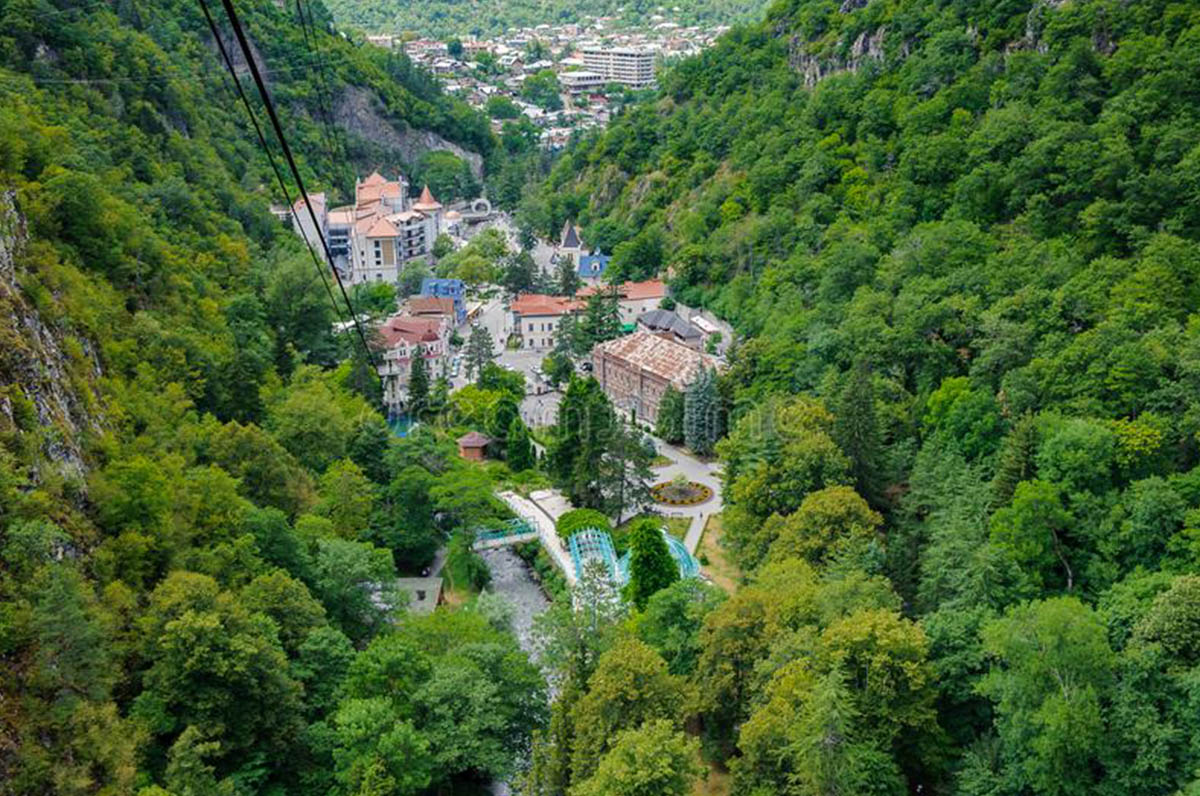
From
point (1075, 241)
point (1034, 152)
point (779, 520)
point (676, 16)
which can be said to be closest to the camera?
point (779, 520)

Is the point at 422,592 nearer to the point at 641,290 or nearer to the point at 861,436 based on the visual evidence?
the point at 861,436

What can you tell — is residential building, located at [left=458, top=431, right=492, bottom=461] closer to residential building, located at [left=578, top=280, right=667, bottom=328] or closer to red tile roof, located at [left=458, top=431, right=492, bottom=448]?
red tile roof, located at [left=458, top=431, right=492, bottom=448]

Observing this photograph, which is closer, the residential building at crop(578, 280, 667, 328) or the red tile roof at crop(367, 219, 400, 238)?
the residential building at crop(578, 280, 667, 328)

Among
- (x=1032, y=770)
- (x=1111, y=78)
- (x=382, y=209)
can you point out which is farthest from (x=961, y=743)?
(x=382, y=209)

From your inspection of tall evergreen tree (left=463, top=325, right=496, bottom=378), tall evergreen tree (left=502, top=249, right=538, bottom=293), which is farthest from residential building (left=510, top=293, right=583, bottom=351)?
tall evergreen tree (left=463, top=325, right=496, bottom=378)

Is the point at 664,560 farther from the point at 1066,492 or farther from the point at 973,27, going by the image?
the point at 973,27

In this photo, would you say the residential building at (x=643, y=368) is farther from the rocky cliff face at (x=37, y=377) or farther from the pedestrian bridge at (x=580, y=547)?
the rocky cliff face at (x=37, y=377)
